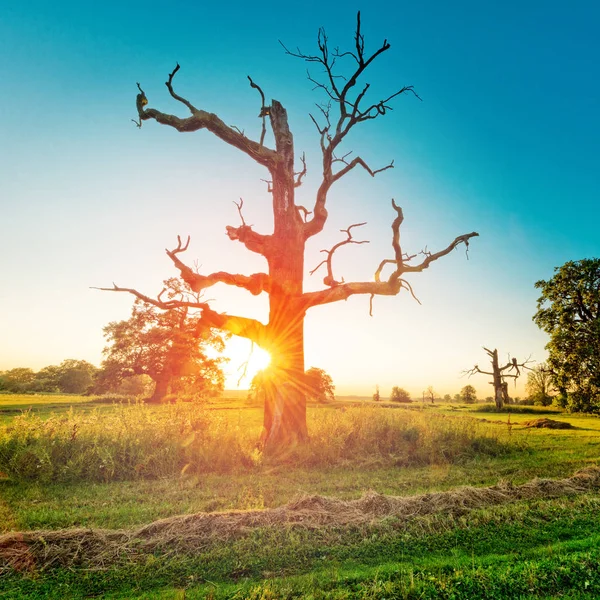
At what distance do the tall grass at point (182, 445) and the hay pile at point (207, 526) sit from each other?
389cm

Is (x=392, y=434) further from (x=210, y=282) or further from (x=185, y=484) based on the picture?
(x=210, y=282)

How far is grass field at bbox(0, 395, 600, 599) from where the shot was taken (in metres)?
3.54

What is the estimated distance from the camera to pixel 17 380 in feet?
167

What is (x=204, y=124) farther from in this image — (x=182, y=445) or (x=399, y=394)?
(x=399, y=394)

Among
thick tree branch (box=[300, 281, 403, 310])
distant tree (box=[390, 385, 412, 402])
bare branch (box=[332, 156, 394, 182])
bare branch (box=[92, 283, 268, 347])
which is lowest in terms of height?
distant tree (box=[390, 385, 412, 402])

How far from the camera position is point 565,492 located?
21.0 feet

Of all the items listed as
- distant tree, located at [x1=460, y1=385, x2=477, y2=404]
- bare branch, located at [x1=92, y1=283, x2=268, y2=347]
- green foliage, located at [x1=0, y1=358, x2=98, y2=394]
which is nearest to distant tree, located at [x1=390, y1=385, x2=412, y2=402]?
distant tree, located at [x1=460, y1=385, x2=477, y2=404]

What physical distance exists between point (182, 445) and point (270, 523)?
4961 mm

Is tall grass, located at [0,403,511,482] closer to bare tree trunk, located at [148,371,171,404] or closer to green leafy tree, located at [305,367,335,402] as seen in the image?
bare tree trunk, located at [148,371,171,404]

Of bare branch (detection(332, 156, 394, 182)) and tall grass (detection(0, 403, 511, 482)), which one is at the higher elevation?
bare branch (detection(332, 156, 394, 182))

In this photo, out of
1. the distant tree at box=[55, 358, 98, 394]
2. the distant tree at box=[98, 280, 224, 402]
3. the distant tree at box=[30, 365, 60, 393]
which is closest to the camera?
the distant tree at box=[98, 280, 224, 402]

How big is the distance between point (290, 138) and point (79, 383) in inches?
2507

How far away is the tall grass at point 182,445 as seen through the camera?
7.84m

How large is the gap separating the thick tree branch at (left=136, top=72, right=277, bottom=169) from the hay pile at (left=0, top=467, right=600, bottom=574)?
33.3 feet
